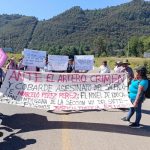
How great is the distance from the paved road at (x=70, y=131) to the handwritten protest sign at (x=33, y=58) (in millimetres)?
4170

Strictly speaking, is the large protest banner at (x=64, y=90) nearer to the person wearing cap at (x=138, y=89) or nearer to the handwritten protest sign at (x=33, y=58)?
the person wearing cap at (x=138, y=89)

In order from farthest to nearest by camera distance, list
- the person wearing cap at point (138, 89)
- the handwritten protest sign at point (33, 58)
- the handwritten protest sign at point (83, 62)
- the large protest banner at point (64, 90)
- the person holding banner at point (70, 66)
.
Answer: the handwritten protest sign at point (83, 62), the person holding banner at point (70, 66), the handwritten protest sign at point (33, 58), the large protest banner at point (64, 90), the person wearing cap at point (138, 89)

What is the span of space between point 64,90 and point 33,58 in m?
6.20

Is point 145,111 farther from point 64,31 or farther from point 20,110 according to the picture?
point 64,31

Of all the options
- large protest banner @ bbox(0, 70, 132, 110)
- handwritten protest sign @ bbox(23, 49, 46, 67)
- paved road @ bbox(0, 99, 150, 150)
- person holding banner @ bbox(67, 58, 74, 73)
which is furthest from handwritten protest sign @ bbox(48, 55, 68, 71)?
large protest banner @ bbox(0, 70, 132, 110)

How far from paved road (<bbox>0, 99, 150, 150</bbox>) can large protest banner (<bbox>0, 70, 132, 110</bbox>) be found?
1.66 feet

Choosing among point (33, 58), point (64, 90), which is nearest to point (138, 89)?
point (64, 90)

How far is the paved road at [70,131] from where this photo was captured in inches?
351

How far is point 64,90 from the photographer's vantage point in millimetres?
12578

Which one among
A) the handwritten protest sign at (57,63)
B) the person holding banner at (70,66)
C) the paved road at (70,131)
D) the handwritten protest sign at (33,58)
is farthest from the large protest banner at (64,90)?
the handwritten protest sign at (57,63)

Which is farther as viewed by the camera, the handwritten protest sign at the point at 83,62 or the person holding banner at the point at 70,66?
the handwritten protest sign at the point at 83,62

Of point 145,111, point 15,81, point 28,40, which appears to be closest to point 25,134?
point 15,81

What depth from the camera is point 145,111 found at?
15352 mm

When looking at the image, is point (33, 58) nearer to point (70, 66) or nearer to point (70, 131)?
point (70, 66)
